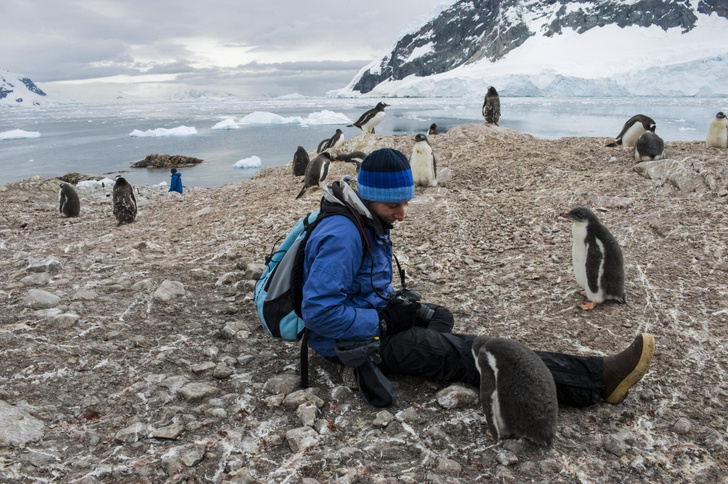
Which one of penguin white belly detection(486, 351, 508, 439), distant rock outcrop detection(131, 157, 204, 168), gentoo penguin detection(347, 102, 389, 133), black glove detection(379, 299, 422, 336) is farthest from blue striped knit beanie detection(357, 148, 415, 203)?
distant rock outcrop detection(131, 157, 204, 168)

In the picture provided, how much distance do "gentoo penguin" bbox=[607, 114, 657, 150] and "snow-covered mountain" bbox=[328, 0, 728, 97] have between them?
46149 millimetres

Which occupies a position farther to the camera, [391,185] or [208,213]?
[208,213]

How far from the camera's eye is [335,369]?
261cm

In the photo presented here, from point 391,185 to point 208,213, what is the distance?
504 centimetres

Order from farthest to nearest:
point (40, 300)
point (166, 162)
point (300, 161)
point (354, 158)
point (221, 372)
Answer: point (166, 162)
point (300, 161)
point (354, 158)
point (40, 300)
point (221, 372)

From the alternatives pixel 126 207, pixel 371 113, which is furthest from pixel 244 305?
pixel 371 113

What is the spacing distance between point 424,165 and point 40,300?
473 cm

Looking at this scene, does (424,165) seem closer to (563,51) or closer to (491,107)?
(491,107)

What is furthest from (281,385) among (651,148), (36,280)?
(651,148)

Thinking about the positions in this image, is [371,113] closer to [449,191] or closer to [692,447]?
[449,191]

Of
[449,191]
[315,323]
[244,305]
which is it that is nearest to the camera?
[315,323]

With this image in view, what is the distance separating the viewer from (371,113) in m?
10.8

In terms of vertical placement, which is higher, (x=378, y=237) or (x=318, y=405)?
(x=378, y=237)

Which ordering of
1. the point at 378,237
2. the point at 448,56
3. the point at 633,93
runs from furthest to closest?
the point at 448,56, the point at 633,93, the point at 378,237
